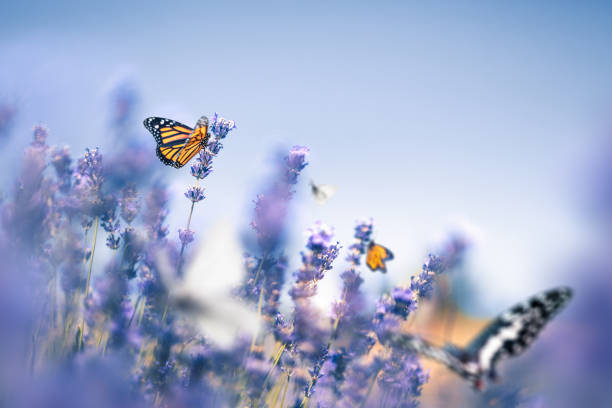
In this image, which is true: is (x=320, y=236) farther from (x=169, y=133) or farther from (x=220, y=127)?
(x=169, y=133)

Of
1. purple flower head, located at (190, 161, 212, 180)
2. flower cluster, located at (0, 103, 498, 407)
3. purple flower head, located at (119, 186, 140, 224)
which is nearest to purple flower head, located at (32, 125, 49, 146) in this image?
flower cluster, located at (0, 103, 498, 407)

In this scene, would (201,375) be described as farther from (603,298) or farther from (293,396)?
(603,298)

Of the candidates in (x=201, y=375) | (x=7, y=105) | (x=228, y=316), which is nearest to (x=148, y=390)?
(x=201, y=375)

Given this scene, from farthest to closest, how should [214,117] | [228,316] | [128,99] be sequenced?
[128,99] < [214,117] < [228,316]

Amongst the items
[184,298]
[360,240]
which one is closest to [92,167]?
[184,298]

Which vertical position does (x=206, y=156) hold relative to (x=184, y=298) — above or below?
above

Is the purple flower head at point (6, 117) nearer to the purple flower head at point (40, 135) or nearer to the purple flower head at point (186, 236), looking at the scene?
the purple flower head at point (40, 135)

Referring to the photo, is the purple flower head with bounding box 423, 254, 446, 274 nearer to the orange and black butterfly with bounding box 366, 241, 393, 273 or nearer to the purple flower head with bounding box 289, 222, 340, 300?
the orange and black butterfly with bounding box 366, 241, 393, 273
